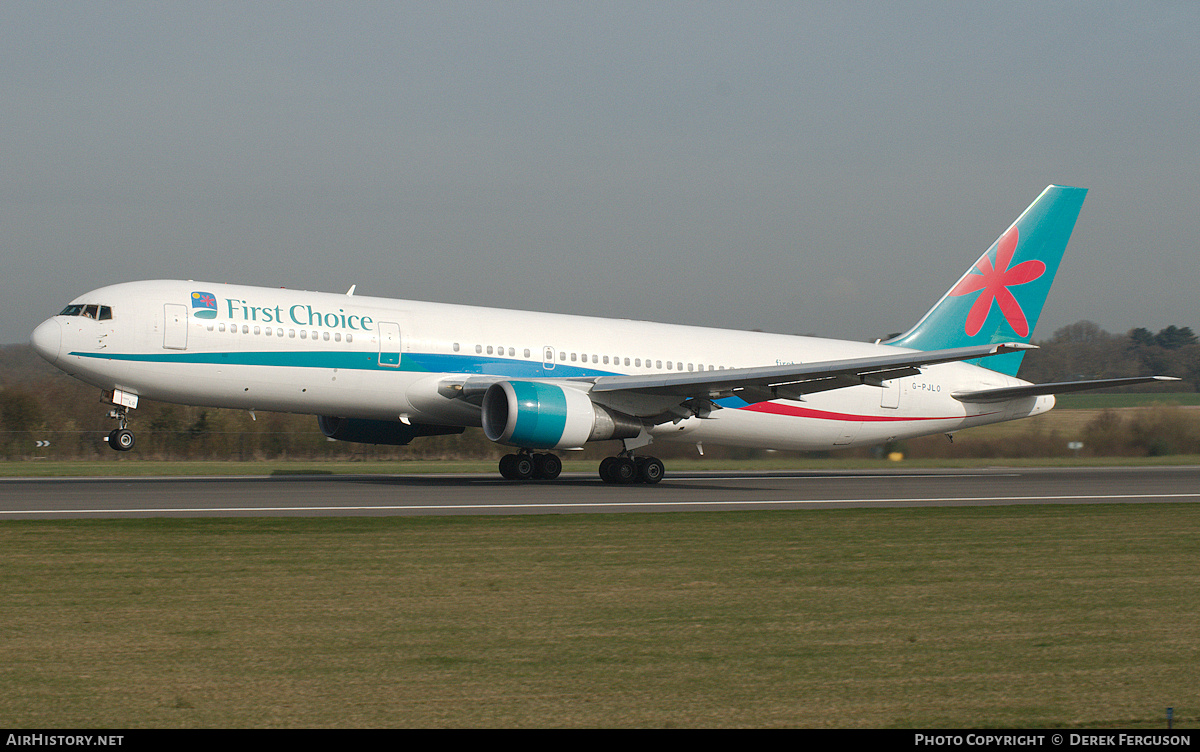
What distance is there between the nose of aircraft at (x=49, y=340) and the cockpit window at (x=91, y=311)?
1.42ft

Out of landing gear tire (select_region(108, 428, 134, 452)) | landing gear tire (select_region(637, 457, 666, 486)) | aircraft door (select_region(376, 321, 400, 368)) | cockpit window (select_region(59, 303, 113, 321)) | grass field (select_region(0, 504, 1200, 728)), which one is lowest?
grass field (select_region(0, 504, 1200, 728))

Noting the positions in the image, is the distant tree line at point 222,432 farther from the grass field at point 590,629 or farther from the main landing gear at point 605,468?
the grass field at point 590,629

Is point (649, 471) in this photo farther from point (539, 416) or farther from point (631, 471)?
point (539, 416)

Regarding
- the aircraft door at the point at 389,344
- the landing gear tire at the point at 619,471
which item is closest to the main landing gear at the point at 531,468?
the landing gear tire at the point at 619,471

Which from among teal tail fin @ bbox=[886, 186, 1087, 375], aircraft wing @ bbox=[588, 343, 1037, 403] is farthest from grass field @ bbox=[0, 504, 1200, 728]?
teal tail fin @ bbox=[886, 186, 1087, 375]

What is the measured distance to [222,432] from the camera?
4341 centimetres

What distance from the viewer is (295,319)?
2255 centimetres

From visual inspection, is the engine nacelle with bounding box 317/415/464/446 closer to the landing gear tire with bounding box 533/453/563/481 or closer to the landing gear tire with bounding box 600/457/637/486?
the landing gear tire with bounding box 533/453/563/481

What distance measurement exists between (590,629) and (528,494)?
42.7 ft

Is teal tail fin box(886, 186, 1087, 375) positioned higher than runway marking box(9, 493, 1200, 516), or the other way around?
teal tail fin box(886, 186, 1087, 375)

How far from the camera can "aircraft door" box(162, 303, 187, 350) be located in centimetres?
2148

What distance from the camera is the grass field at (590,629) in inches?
215

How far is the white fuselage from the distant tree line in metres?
3.38
